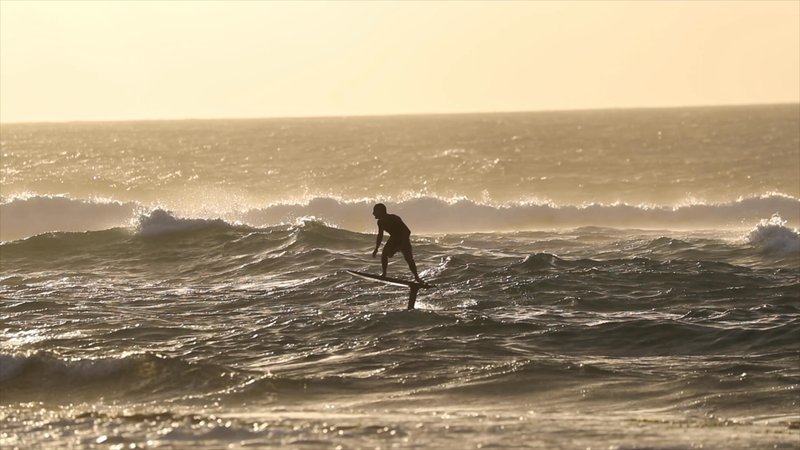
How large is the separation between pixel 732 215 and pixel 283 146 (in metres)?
61.5

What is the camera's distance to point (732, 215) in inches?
1842

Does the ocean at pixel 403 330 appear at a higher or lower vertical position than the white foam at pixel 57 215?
higher

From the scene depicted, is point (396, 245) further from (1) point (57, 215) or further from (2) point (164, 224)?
(1) point (57, 215)

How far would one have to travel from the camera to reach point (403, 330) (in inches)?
761

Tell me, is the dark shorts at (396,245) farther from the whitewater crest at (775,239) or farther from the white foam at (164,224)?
the white foam at (164,224)

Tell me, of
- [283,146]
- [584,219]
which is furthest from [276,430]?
[283,146]

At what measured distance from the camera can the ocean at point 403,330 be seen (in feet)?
44.0

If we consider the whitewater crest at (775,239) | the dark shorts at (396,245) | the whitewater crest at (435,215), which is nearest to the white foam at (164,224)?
the whitewater crest at (435,215)

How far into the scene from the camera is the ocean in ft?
44.0

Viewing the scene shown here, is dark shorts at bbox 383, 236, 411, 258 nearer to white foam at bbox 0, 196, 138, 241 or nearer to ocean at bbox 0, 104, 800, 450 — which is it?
ocean at bbox 0, 104, 800, 450

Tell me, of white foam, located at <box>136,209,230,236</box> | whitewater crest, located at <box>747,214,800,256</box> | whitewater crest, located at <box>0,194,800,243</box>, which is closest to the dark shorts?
whitewater crest, located at <box>747,214,800,256</box>

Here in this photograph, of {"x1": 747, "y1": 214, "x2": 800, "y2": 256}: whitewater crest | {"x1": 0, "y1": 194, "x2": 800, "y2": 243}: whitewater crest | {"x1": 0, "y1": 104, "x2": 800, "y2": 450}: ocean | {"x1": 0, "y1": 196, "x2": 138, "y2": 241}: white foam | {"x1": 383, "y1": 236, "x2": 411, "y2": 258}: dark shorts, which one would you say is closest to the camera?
{"x1": 0, "y1": 104, "x2": 800, "y2": 450}: ocean

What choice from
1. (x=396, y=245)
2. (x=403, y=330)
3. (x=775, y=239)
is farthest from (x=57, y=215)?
(x=396, y=245)

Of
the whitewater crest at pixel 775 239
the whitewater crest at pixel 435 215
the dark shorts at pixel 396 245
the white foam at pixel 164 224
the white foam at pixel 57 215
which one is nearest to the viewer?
the dark shorts at pixel 396 245
